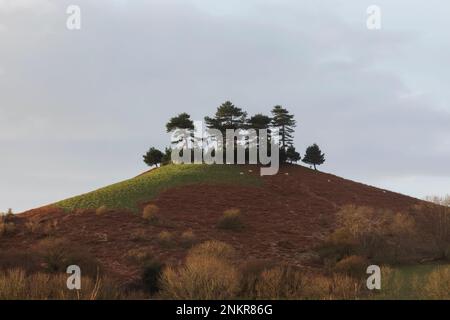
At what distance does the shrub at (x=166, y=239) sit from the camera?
28823 millimetres

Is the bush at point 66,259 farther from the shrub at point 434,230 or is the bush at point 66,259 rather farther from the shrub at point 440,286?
the shrub at point 434,230

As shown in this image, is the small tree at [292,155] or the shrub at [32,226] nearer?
the shrub at [32,226]

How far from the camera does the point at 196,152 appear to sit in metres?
61.1

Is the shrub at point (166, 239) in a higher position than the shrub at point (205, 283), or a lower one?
higher

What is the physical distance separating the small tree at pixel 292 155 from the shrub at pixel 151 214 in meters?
27.0

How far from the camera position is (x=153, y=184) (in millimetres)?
46844

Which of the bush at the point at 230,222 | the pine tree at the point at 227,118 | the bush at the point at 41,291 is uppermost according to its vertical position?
the pine tree at the point at 227,118

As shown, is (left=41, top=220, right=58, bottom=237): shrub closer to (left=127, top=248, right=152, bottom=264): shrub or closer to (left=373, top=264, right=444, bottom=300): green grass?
(left=127, top=248, right=152, bottom=264): shrub

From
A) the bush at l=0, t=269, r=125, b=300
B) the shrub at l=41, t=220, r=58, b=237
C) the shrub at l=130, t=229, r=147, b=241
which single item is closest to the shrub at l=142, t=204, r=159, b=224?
the shrub at l=130, t=229, r=147, b=241

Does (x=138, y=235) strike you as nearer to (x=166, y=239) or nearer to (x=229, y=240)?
(x=166, y=239)

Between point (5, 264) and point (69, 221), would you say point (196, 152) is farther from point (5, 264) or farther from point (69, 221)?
point (5, 264)

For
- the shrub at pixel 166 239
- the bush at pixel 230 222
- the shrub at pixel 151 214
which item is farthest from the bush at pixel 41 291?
the shrub at pixel 151 214

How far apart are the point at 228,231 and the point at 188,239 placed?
484 cm

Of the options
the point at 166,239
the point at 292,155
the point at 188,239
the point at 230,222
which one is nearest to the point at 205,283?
the point at 188,239
